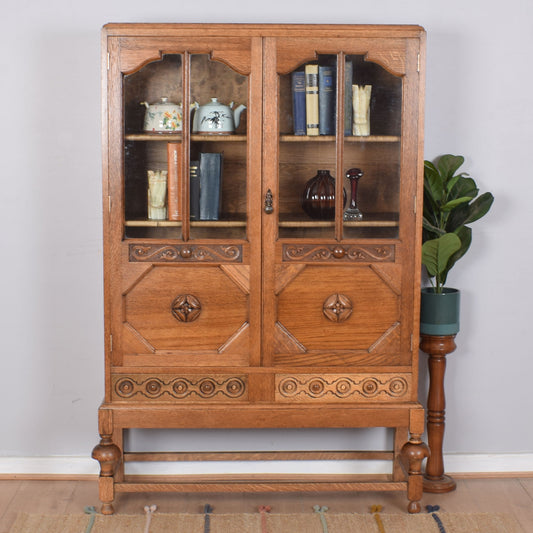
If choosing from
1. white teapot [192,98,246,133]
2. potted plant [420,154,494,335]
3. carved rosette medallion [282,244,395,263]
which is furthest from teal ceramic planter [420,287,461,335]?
white teapot [192,98,246,133]

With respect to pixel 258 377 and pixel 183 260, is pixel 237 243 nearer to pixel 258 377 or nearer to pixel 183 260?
pixel 183 260

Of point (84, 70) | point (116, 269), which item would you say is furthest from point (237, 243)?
point (84, 70)

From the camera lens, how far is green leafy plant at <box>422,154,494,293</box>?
9.24 ft

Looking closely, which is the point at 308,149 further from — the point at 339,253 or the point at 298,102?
the point at 339,253

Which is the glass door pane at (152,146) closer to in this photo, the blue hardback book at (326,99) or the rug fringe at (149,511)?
the blue hardback book at (326,99)

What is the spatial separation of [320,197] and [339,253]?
0.21 meters

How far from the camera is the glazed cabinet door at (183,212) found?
8.40 feet

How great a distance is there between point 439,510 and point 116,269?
149cm

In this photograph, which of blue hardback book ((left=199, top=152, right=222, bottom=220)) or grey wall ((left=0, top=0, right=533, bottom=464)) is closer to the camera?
blue hardback book ((left=199, top=152, right=222, bottom=220))

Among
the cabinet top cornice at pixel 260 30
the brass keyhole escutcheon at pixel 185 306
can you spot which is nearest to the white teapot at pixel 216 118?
the cabinet top cornice at pixel 260 30

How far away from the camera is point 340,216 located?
2627 millimetres

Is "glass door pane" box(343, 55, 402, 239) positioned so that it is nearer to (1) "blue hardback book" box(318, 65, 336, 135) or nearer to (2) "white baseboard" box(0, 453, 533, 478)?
(1) "blue hardback book" box(318, 65, 336, 135)

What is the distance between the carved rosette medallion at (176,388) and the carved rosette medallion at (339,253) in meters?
0.48

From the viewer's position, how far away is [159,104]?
2.59m
